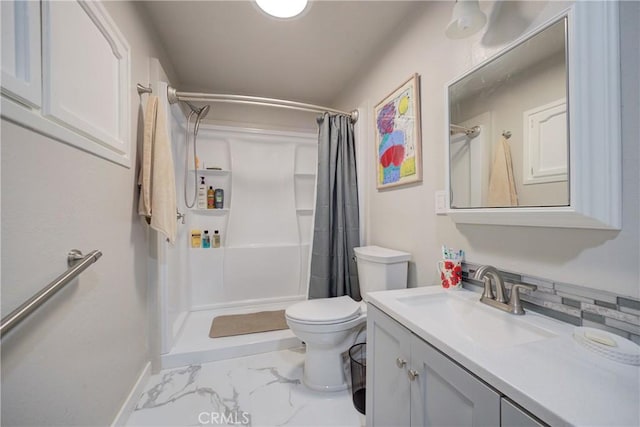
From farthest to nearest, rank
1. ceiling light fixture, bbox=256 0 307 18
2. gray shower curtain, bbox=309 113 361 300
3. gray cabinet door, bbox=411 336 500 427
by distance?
1. gray shower curtain, bbox=309 113 361 300
2. ceiling light fixture, bbox=256 0 307 18
3. gray cabinet door, bbox=411 336 500 427

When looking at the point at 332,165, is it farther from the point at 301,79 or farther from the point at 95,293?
the point at 95,293

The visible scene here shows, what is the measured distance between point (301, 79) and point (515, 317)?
7.84 feet

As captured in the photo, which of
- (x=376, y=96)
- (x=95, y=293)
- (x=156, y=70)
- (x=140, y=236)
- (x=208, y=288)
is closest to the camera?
(x=95, y=293)

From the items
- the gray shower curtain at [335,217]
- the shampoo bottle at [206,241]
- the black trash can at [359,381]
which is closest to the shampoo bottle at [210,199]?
the shampoo bottle at [206,241]

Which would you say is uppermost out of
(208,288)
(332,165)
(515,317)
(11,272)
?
(332,165)

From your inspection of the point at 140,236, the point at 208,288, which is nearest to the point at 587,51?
the point at 140,236

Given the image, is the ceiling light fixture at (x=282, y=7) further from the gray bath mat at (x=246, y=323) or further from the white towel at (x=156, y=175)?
the gray bath mat at (x=246, y=323)

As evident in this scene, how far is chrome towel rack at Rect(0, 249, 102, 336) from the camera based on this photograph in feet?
1.94

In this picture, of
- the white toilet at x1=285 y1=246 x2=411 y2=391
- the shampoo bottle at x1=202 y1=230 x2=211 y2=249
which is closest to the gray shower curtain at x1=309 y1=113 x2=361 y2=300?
the white toilet at x1=285 y1=246 x2=411 y2=391

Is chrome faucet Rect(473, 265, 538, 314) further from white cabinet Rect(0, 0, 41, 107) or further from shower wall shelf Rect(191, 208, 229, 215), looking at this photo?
shower wall shelf Rect(191, 208, 229, 215)

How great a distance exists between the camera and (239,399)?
1.42 metres

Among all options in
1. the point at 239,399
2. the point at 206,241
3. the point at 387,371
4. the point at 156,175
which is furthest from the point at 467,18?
the point at 206,241

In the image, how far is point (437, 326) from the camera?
0.79 meters

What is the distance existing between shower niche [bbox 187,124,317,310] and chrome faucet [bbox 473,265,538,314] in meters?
2.05
